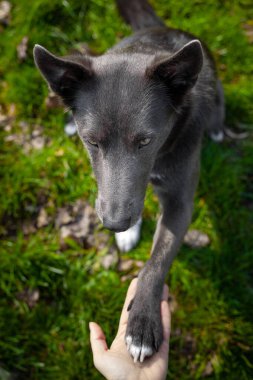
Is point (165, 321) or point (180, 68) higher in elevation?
point (180, 68)

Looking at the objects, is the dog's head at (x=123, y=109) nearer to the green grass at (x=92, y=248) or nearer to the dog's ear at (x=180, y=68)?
the dog's ear at (x=180, y=68)

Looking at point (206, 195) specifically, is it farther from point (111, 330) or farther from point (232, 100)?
point (111, 330)

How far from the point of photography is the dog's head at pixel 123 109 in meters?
2.44

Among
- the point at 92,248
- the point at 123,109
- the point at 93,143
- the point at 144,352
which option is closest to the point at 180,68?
the point at 123,109

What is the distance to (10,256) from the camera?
3.87 meters

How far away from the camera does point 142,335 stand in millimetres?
2803

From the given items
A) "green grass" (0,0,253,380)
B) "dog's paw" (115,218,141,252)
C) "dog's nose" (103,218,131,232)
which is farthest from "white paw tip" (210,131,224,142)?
"dog's nose" (103,218,131,232)

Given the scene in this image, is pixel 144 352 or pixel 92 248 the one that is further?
pixel 92 248

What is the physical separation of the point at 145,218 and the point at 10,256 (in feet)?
4.51

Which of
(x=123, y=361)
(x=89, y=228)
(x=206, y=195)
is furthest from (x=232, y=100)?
(x=123, y=361)

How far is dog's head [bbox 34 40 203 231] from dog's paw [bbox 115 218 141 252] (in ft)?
4.01

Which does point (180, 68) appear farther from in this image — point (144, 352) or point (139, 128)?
point (144, 352)

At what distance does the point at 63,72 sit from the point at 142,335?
73.4 inches

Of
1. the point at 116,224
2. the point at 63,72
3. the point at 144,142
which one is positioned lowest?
the point at 116,224
